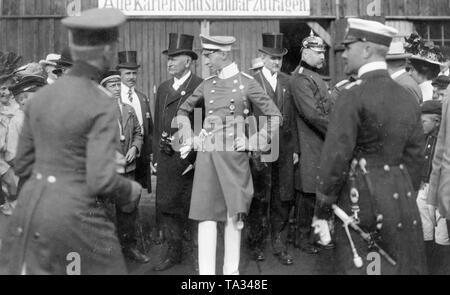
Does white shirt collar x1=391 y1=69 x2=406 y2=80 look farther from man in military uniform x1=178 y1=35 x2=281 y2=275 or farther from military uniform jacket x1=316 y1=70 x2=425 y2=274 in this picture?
military uniform jacket x1=316 y1=70 x2=425 y2=274

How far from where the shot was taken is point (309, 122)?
21.0ft

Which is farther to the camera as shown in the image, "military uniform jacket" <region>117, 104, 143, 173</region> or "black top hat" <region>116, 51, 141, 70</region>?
"black top hat" <region>116, 51, 141, 70</region>

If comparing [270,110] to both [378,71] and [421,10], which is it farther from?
[421,10]

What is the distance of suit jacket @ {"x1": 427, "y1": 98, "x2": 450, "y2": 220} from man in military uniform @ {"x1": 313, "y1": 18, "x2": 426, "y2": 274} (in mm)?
724

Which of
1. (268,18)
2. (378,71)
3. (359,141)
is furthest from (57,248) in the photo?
(268,18)

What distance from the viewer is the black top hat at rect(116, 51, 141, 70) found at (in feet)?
23.5

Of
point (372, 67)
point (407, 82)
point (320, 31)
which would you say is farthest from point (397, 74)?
point (320, 31)

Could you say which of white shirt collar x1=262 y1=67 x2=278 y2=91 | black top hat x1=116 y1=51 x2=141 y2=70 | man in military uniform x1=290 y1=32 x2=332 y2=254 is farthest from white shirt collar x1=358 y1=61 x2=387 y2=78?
black top hat x1=116 y1=51 x2=141 y2=70

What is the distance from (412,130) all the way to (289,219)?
3.50m

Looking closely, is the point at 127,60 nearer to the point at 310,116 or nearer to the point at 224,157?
the point at 310,116

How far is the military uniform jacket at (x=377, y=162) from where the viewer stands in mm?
3631

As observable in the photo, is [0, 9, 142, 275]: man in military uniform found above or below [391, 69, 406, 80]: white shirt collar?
below

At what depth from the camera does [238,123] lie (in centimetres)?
525

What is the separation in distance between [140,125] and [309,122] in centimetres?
183
